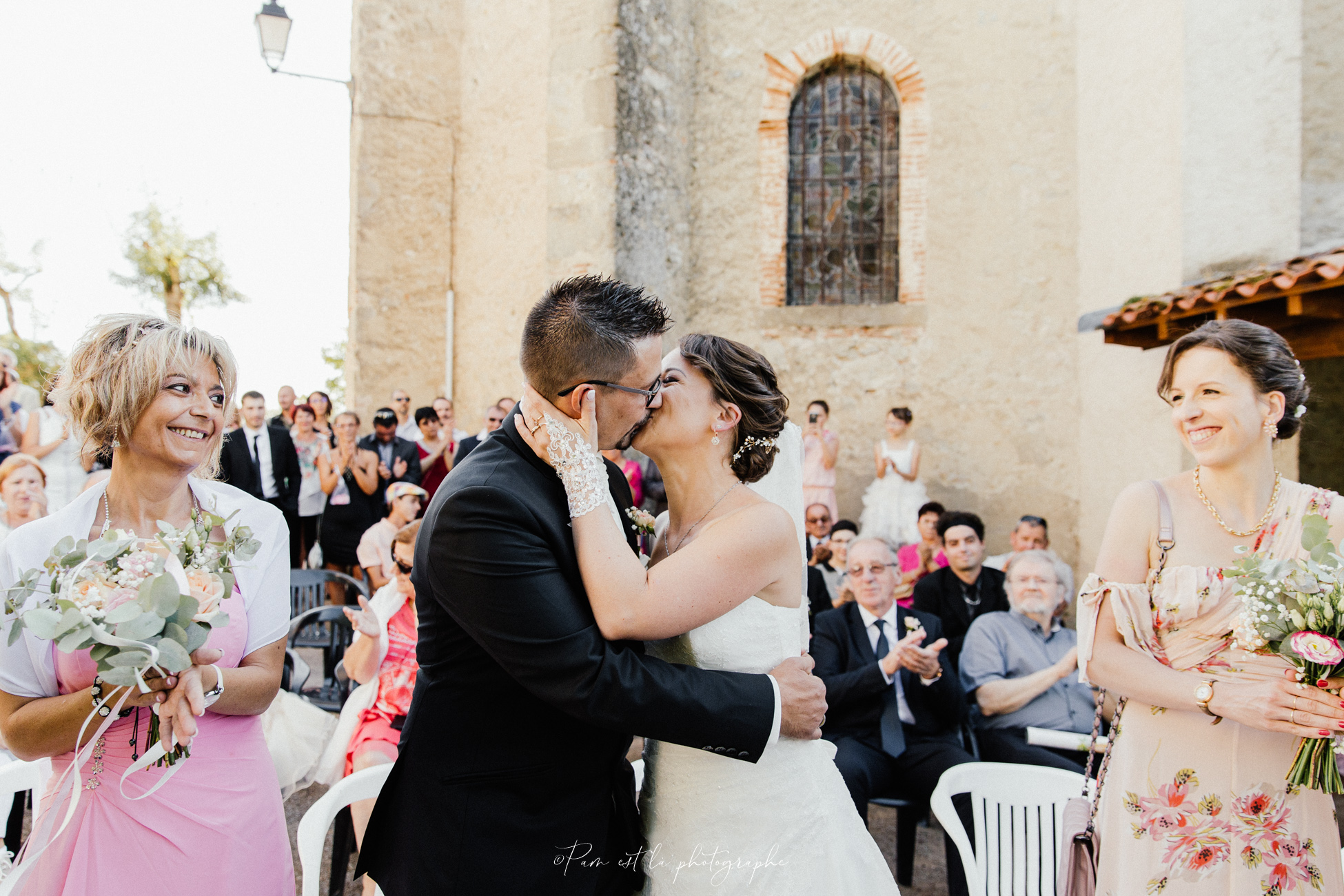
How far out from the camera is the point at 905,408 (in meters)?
9.02

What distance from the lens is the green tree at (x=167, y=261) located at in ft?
87.4

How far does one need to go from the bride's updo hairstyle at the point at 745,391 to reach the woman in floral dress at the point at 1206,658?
1.12 metres

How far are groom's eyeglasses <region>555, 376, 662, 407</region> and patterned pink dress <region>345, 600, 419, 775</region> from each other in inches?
92.2

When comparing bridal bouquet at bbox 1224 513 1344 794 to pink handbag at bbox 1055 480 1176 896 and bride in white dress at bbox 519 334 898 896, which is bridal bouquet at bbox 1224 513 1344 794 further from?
bride in white dress at bbox 519 334 898 896

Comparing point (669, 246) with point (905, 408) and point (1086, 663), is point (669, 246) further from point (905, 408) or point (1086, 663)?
point (1086, 663)

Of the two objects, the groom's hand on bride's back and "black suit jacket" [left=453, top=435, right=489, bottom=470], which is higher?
"black suit jacket" [left=453, top=435, right=489, bottom=470]

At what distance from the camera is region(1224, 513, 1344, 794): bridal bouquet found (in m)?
2.09

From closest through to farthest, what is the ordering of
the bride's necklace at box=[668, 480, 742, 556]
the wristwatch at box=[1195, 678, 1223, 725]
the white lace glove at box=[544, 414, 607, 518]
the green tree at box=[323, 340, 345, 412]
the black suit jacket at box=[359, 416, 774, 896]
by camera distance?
1. the black suit jacket at box=[359, 416, 774, 896]
2. the white lace glove at box=[544, 414, 607, 518]
3. the bride's necklace at box=[668, 480, 742, 556]
4. the wristwatch at box=[1195, 678, 1223, 725]
5. the green tree at box=[323, 340, 345, 412]

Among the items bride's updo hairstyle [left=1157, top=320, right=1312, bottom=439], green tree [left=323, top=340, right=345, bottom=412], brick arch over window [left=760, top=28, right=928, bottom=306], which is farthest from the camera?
green tree [left=323, top=340, right=345, bottom=412]

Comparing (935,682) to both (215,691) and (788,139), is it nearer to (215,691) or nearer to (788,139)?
(215,691)

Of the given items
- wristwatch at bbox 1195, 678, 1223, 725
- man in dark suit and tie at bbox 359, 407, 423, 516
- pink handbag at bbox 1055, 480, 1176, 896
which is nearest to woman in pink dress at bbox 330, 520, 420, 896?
pink handbag at bbox 1055, 480, 1176, 896

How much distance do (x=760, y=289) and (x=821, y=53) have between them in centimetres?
259

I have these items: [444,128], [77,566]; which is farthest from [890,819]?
[444,128]

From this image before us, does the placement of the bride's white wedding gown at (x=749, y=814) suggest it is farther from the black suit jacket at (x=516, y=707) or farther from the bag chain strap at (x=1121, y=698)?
the bag chain strap at (x=1121, y=698)
